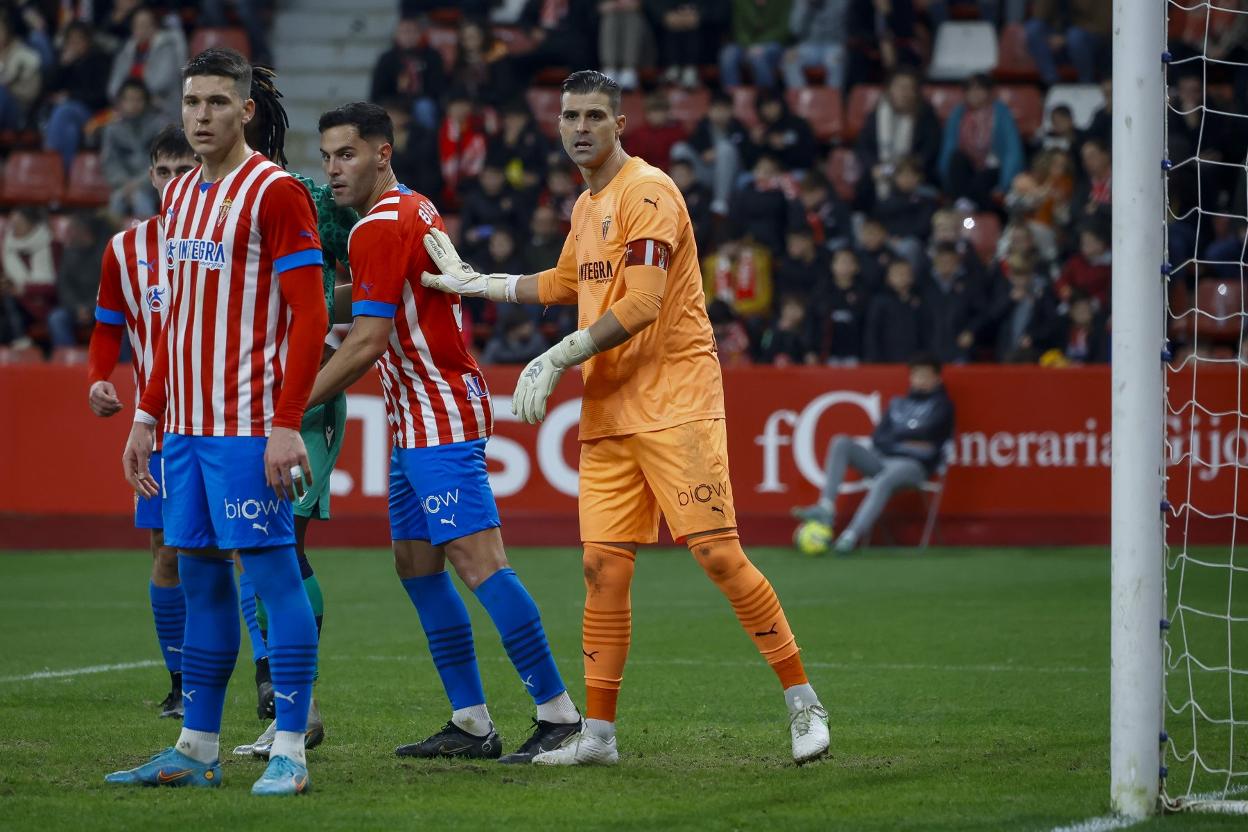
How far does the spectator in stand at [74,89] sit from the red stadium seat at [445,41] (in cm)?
387

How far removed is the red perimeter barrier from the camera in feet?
46.1

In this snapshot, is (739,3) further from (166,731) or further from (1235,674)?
(166,731)

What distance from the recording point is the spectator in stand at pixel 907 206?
17156 mm

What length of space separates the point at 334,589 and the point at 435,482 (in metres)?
6.11

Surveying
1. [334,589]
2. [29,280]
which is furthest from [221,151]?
[29,280]

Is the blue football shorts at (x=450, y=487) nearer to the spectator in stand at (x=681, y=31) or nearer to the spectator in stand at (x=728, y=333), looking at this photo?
the spectator in stand at (x=728, y=333)

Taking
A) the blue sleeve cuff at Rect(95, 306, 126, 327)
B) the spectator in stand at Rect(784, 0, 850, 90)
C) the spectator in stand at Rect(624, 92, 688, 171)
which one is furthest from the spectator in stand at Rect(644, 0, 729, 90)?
the blue sleeve cuff at Rect(95, 306, 126, 327)

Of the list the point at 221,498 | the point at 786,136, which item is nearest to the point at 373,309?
the point at 221,498

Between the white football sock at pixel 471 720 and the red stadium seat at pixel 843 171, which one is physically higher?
the red stadium seat at pixel 843 171

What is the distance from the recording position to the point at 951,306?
15.8m

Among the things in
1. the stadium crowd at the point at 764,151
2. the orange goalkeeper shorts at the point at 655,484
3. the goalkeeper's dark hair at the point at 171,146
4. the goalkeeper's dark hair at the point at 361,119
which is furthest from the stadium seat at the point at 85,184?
the orange goalkeeper shorts at the point at 655,484

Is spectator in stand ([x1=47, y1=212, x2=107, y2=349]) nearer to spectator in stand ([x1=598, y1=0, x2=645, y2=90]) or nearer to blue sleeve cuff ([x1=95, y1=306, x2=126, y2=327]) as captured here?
spectator in stand ([x1=598, y1=0, x2=645, y2=90])

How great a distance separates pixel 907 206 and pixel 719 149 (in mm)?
2182

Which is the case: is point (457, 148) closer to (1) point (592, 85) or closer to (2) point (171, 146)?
(2) point (171, 146)
